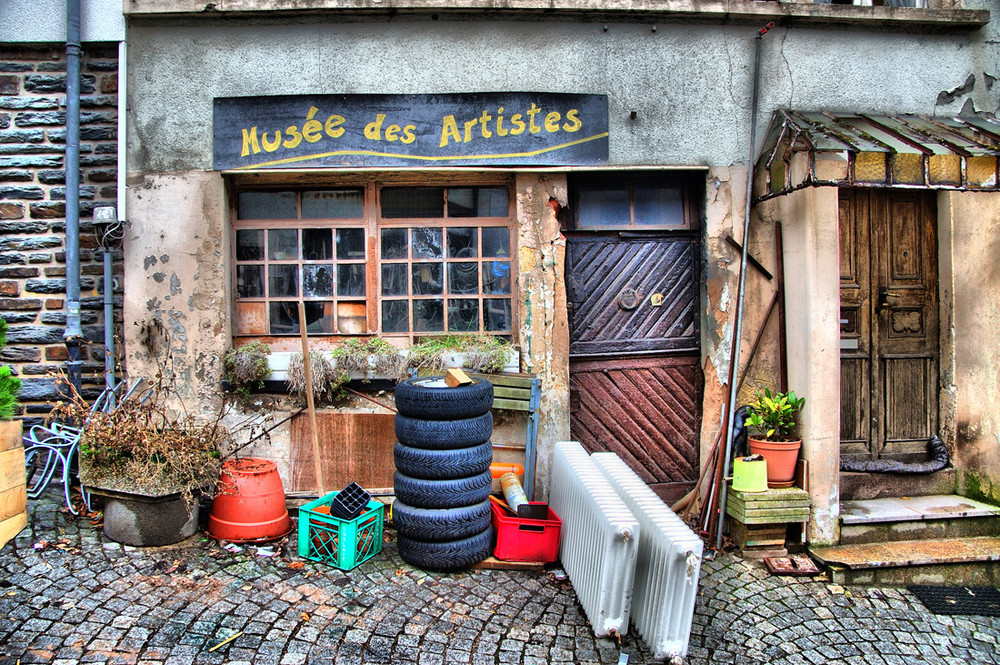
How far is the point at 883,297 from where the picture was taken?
588cm

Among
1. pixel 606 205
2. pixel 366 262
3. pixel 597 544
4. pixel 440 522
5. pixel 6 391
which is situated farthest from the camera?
pixel 606 205

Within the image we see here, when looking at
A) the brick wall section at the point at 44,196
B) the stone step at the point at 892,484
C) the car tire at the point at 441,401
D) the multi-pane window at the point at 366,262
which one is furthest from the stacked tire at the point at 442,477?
the stone step at the point at 892,484

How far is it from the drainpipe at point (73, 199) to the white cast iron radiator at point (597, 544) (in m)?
4.19

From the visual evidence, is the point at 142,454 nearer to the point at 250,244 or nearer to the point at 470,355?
the point at 250,244

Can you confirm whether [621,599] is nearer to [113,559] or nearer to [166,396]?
[113,559]

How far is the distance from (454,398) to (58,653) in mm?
2621

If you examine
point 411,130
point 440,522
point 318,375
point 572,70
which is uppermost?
point 572,70

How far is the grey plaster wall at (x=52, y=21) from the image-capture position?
17.8 feet

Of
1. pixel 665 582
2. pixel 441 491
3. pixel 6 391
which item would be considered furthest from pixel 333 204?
pixel 665 582

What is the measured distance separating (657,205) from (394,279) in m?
2.48

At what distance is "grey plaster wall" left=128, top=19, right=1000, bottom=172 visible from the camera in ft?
18.0

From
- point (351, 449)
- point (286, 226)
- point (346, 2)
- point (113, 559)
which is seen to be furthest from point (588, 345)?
point (113, 559)

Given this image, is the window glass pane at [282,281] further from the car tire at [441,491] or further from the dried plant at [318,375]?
the car tire at [441,491]

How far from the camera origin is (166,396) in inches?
214
